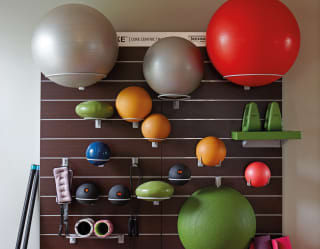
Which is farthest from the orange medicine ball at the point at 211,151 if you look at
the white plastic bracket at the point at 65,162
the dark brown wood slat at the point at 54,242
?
the dark brown wood slat at the point at 54,242

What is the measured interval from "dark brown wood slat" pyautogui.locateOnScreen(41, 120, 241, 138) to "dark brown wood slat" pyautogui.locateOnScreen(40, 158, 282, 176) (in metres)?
0.21

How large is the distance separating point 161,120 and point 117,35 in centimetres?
Result: 83

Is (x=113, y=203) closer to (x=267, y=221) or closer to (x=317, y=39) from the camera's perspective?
(x=267, y=221)

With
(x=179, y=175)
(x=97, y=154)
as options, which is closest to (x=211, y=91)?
(x=179, y=175)

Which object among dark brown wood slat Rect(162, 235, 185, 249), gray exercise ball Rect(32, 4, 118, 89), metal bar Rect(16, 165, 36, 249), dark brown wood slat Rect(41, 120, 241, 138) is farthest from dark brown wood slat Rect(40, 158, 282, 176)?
gray exercise ball Rect(32, 4, 118, 89)

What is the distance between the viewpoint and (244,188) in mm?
2680

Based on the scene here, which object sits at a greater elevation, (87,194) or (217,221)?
(87,194)

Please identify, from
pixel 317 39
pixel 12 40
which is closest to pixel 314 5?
pixel 317 39

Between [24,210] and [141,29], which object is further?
[141,29]

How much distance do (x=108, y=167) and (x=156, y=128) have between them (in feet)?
1.91

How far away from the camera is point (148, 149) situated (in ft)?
8.83

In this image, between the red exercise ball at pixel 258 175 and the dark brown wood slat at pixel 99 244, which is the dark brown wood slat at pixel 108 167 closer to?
the dark brown wood slat at pixel 99 244

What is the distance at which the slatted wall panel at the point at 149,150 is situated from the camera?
2.68 metres

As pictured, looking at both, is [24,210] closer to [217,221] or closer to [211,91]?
[217,221]
